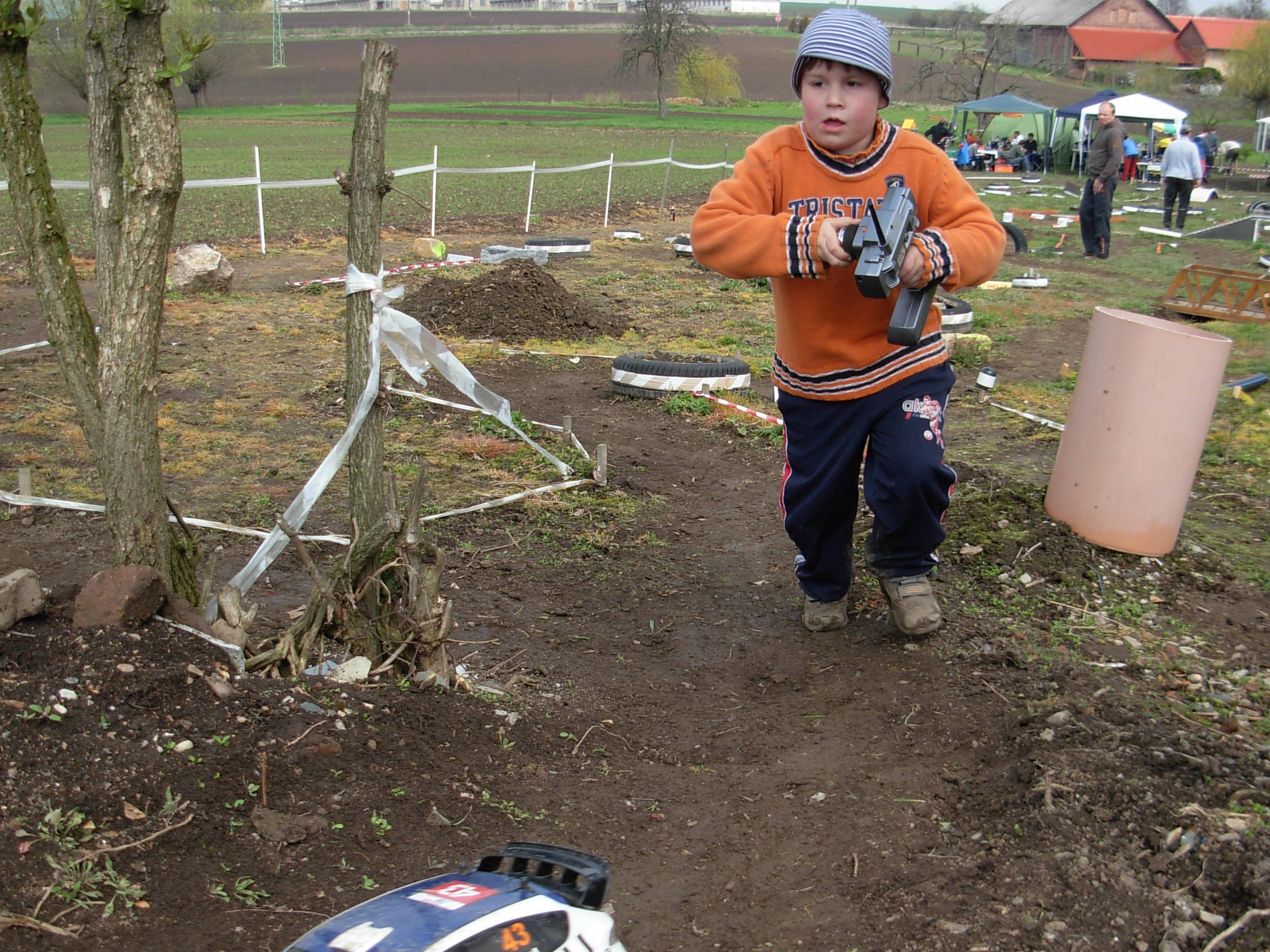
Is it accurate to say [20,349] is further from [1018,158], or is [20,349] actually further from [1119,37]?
[1119,37]

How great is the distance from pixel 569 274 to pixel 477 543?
34.4 ft

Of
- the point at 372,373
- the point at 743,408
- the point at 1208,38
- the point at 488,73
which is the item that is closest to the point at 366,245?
the point at 372,373

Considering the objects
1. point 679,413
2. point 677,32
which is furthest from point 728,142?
point 679,413

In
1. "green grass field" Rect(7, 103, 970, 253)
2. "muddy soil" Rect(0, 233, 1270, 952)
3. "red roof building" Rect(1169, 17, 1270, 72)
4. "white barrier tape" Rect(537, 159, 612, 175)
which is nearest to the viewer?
"muddy soil" Rect(0, 233, 1270, 952)

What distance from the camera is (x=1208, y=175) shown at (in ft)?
120

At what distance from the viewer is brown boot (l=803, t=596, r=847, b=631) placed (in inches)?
185

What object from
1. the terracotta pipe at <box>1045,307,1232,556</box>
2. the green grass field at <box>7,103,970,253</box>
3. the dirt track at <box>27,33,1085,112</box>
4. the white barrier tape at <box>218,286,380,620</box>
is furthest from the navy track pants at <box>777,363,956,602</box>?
the dirt track at <box>27,33,1085,112</box>

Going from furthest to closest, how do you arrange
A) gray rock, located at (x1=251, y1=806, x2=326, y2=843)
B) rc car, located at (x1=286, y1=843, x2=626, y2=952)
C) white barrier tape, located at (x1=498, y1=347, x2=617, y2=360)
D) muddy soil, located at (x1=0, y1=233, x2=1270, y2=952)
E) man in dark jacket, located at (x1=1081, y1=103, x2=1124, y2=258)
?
man in dark jacket, located at (x1=1081, y1=103, x2=1124, y2=258) < white barrier tape, located at (x1=498, y1=347, x2=617, y2=360) < gray rock, located at (x1=251, y1=806, x2=326, y2=843) < muddy soil, located at (x1=0, y1=233, x2=1270, y2=952) < rc car, located at (x1=286, y1=843, x2=626, y2=952)

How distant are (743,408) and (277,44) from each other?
305ft

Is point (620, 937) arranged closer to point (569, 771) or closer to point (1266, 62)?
point (569, 771)

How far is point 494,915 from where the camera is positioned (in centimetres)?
203

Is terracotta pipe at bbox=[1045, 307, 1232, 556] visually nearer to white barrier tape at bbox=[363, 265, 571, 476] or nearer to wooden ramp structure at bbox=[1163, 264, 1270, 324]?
white barrier tape at bbox=[363, 265, 571, 476]

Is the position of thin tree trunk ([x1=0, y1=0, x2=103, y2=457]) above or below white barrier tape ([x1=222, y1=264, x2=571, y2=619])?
above

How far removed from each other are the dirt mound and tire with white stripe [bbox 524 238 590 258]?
5574 mm
